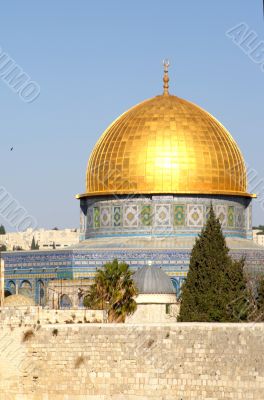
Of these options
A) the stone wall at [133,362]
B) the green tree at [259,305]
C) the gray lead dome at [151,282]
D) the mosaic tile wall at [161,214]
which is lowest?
the stone wall at [133,362]

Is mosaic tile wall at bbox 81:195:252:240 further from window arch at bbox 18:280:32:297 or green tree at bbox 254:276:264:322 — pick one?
green tree at bbox 254:276:264:322

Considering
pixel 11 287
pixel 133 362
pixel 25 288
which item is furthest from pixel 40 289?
pixel 133 362

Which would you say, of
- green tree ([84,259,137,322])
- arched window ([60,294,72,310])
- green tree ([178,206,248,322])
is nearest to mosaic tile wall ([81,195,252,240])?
arched window ([60,294,72,310])

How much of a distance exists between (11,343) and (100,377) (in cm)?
211

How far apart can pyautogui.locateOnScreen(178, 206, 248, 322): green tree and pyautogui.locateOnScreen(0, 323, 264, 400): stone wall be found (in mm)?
3641

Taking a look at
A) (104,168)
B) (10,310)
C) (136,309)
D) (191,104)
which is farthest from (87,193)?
(10,310)

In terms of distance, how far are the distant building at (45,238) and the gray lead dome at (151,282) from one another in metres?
53.9

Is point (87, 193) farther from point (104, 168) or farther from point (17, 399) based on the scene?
point (17, 399)

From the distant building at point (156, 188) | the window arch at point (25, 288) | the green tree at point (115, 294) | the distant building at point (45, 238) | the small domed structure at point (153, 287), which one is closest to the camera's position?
the green tree at point (115, 294)

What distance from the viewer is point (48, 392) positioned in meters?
28.9

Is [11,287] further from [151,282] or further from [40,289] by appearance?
[151,282]

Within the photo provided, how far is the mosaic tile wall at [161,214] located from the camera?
5031cm

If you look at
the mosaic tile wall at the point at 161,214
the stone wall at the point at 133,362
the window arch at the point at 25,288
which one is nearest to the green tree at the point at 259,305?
the stone wall at the point at 133,362

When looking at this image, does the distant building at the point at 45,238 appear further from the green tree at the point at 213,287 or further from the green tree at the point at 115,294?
the green tree at the point at 213,287
